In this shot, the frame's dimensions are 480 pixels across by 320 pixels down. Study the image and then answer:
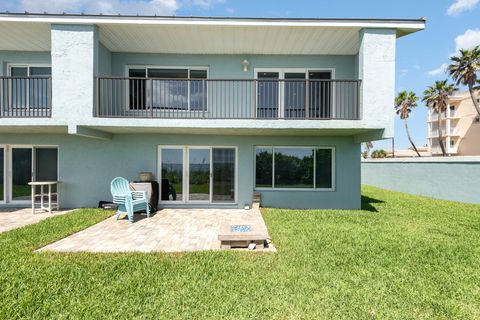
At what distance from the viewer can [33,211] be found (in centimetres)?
849

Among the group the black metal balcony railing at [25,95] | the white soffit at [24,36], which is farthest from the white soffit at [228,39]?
the black metal balcony railing at [25,95]

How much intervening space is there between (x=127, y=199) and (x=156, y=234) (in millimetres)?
1794

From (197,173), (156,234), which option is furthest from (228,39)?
(156,234)

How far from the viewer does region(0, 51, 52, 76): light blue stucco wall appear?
31.5ft

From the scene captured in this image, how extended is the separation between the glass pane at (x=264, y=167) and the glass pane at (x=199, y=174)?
1944 mm

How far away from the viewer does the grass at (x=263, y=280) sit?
10.5 ft

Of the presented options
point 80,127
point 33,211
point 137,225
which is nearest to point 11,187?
point 33,211

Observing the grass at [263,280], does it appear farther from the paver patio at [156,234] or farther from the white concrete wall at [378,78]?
the white concrete wall at [378,78]

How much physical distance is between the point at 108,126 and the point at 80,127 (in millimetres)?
858

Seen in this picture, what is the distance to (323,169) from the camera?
32.5ft

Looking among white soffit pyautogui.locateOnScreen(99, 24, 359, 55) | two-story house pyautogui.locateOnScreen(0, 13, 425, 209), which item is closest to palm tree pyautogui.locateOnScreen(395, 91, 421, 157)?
two-story house pyautogui.locateOnScreen(0, 13, 425, 209)

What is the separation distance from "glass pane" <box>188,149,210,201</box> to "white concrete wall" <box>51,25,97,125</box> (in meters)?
3.71

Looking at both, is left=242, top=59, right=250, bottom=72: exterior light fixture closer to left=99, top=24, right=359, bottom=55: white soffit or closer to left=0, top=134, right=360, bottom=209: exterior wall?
left=99, top=24, right=359, bottom=55: white soffit

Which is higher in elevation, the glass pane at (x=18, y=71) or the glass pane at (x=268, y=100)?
the glass pane at (x=18, y=71)
